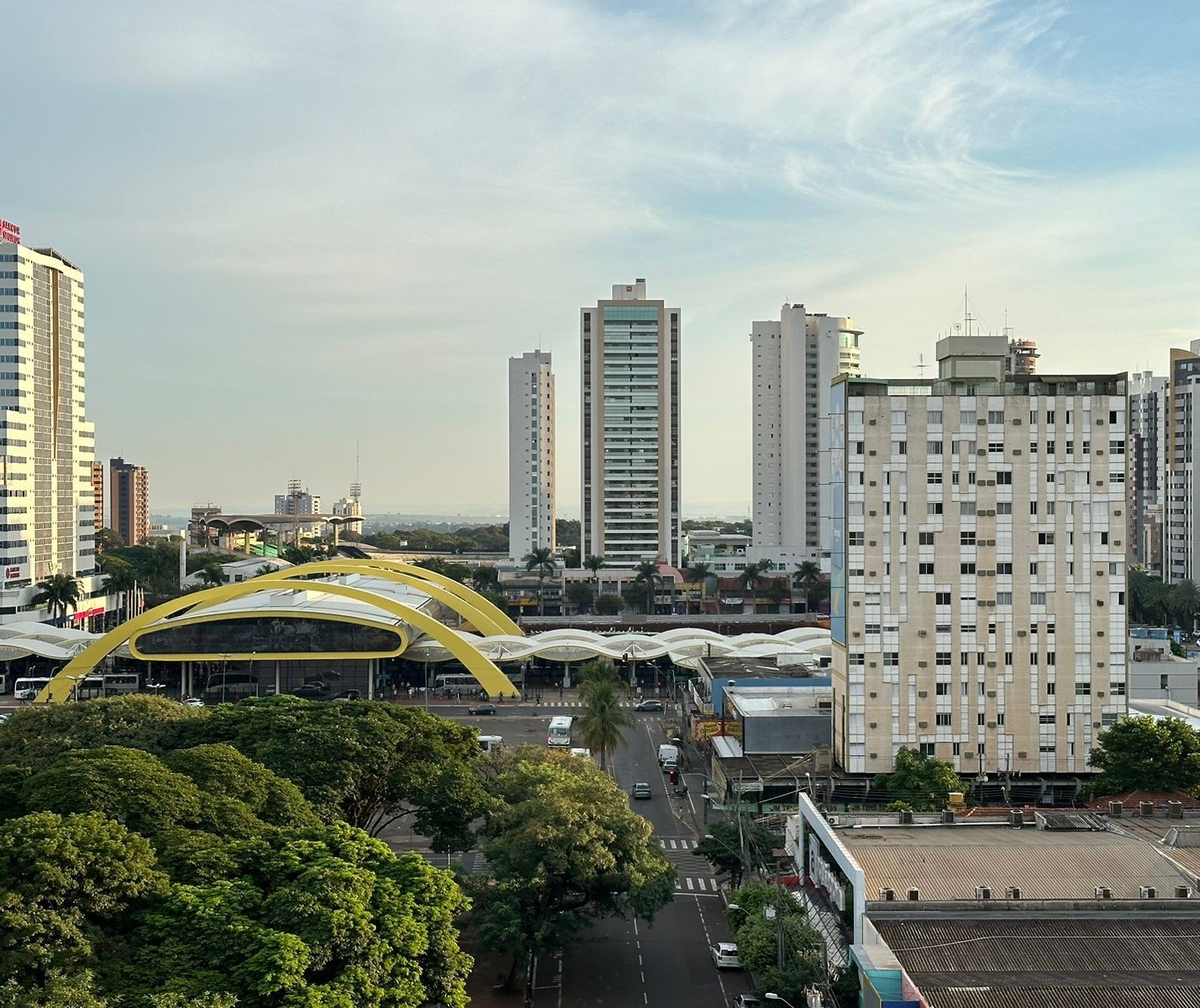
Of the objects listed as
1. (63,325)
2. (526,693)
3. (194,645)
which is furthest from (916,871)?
(63,325)

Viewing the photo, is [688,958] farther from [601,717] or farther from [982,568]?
[982,568]

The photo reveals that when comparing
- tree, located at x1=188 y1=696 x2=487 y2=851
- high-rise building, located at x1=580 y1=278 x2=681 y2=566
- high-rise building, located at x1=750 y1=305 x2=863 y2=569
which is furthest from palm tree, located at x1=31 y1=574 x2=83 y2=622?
high-rise building, located at x1=750 y1=305 x2=863 y2=569

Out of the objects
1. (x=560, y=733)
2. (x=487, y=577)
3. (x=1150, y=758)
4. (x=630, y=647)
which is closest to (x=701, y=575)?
(x=487, y=577)

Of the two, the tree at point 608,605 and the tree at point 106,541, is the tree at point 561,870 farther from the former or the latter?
the tree at point 106,541

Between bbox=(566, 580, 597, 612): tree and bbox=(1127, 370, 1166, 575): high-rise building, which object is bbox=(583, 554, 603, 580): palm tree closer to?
bbox=(566, 580, 597, 612): tree

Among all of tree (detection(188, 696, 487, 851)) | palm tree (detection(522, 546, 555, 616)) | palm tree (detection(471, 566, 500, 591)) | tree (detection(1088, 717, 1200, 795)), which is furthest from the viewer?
palm tree (detection(471, 566, 500, 591))

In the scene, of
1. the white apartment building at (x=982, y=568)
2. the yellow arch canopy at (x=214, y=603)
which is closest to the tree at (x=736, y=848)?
the white apartment building at (x=982, y=568)
